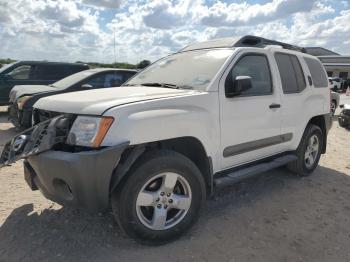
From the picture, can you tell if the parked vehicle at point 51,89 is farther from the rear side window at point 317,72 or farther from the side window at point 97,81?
the rear side window at point 317,72

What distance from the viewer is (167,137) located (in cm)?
338

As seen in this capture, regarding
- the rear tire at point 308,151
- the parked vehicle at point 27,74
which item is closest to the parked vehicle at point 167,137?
the rear tire at point 308,151

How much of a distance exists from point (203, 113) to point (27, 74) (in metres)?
9.30

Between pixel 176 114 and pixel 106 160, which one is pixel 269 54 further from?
pixel 106 160

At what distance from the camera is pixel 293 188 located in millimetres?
5254

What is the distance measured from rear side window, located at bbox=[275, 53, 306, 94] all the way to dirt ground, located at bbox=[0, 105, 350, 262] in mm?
1422

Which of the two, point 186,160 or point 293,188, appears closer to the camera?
point 186,160

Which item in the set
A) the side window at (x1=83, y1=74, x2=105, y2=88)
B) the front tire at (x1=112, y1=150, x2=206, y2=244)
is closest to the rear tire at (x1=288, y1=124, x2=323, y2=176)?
the front tire at (x1=112, y1=150, x2=206, y2=244)

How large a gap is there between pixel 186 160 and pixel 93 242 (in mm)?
1181

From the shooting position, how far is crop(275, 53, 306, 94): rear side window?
16.2ft

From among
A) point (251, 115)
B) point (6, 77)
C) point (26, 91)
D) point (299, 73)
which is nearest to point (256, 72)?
point (251, 115)

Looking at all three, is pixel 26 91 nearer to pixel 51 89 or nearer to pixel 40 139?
pixel 51 89

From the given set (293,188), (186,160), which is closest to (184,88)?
(186,160)

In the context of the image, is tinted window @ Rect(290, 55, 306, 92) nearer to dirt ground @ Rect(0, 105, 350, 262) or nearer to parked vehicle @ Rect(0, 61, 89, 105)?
dirt ground @ Rect(0, 105, 350, 262)
